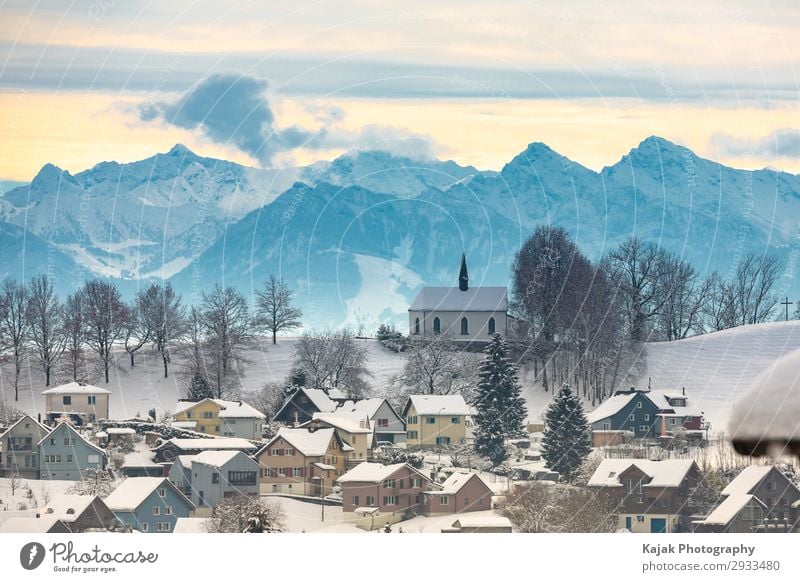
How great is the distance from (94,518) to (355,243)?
231 ft

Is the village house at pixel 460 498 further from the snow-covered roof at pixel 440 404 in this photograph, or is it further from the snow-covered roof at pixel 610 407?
the snow-covered roof at pixel 440 404

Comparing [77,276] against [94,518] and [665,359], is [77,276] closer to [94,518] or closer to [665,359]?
[665,359]

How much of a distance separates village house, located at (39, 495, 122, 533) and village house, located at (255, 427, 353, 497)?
238 inches

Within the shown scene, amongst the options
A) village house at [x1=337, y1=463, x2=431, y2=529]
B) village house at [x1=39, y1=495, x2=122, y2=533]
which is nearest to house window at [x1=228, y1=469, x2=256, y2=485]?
village house at [x1=337, y1=463, x2=431, y2=529]

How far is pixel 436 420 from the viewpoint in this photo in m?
59.5

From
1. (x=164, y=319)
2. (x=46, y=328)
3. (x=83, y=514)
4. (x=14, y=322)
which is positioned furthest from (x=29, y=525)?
(x=164, y=319)

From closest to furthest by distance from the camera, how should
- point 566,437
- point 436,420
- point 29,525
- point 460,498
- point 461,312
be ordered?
point 29,525 < point 460,498 < point 566,437 < point 436,420 < point 461,312

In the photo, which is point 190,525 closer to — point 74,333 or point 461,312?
point 74,333

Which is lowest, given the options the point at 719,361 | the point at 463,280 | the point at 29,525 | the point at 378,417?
the point at 29,525

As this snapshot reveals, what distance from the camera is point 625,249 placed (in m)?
80.0

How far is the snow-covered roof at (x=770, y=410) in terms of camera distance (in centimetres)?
5316

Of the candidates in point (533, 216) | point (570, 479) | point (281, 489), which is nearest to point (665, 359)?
point (570, 479)

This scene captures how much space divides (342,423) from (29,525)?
16.7m

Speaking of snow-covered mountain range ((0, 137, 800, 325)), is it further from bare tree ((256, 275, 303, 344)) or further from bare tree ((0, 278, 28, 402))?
bare tree ((0, 278, 28, 402))
